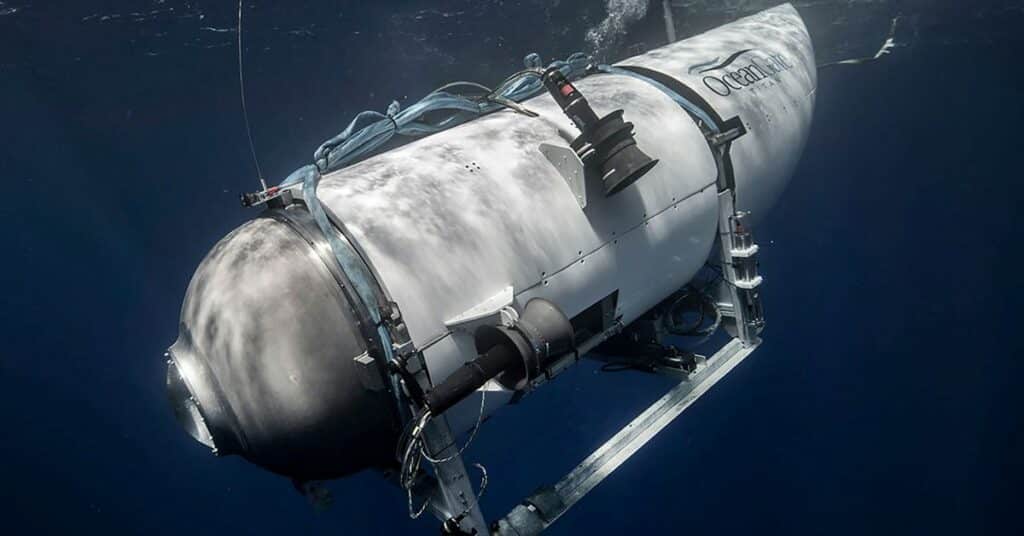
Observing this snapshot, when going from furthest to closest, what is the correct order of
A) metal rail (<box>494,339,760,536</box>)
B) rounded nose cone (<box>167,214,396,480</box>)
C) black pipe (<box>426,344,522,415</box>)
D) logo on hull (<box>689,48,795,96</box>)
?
logo on hull (<box>689,48,795,96</box>), metal rail (<box>494,339,760,536</box>), rounded nose cone (<box>167,214,396,480</box>), black pipe (<box>426,344,522,415</box>)

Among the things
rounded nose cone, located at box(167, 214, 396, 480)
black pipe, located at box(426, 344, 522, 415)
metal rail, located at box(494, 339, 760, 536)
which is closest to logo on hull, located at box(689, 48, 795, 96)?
metal rail, located at box(494, 339, 760, 536)

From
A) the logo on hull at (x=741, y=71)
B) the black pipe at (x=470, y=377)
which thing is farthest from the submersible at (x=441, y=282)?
the logo on hull at (x=741, y=71)

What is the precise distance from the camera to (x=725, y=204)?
13.8 feet

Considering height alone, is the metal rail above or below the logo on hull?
below

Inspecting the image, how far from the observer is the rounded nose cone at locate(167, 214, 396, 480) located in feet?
8.14

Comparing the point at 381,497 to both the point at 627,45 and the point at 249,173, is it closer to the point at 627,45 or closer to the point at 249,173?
the point at 249,173

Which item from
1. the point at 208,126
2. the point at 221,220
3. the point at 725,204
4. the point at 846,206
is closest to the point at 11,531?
the point at 221,220

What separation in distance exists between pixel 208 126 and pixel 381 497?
35.5ft

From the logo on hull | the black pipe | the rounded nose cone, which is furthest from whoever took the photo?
the logo on hull

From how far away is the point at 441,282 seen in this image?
9.05 ft

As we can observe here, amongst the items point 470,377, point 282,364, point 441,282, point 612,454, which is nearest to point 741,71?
point 612,454

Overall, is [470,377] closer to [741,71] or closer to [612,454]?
[612,454]

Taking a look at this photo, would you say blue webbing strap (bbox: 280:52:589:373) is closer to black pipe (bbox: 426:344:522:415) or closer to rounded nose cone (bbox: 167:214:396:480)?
rounded nose cone (bbox: 167:214:396:480)

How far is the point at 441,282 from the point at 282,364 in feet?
2.75
